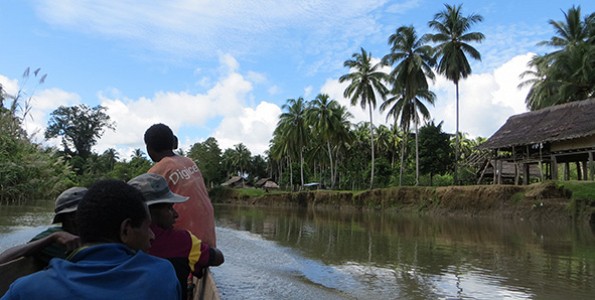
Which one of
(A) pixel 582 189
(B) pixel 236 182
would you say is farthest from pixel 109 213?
(B) pixel 236 182

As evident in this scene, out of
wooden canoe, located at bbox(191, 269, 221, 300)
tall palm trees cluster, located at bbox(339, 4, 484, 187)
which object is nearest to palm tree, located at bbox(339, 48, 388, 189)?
tall palm trees cluster, located at bbox(339, 4, 484, 187)

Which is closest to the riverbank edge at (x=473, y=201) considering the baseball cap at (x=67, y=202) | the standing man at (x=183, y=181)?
the standing man at (x=183, y=181)

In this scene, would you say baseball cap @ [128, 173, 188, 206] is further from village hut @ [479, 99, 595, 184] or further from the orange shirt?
village hut @ [479, 99, 595, 184]

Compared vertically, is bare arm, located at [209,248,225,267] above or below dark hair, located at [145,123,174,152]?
below

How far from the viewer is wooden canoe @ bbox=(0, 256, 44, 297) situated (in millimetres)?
2070

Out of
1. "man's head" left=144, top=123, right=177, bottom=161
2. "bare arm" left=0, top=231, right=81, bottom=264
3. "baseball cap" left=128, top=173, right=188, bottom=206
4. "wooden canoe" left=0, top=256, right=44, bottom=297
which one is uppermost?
"man's head" left=144, top=123, right=177, bottom=161

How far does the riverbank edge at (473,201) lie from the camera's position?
21.4 meters

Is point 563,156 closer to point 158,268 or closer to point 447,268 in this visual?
point 447,268

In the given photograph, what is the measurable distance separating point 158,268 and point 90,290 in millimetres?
221

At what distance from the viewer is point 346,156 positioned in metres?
56.6

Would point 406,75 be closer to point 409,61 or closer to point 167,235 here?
point 409,61

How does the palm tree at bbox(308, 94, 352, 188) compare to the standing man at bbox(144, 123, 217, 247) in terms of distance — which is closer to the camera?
the standing man at bbox(144, 123, 217, 247)

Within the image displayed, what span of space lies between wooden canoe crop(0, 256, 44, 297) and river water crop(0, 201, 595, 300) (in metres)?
5.78

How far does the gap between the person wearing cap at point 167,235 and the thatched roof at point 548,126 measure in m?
26.2
